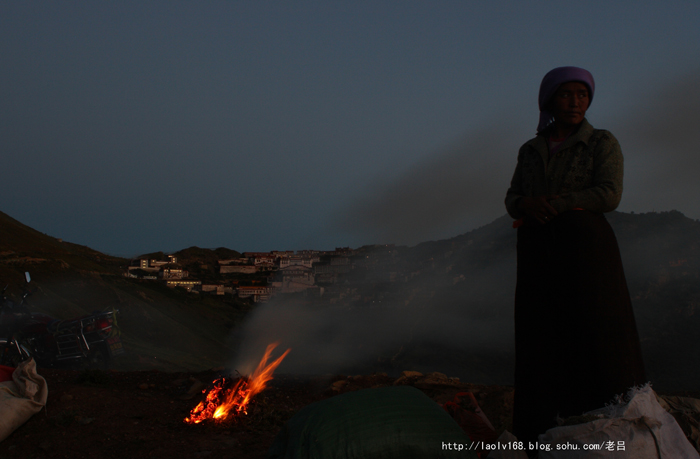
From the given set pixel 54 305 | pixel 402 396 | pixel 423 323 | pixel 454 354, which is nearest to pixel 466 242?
pixel 423 323

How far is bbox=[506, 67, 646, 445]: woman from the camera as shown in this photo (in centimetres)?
221

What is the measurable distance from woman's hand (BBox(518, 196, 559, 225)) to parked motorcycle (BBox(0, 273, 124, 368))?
29.8 feet

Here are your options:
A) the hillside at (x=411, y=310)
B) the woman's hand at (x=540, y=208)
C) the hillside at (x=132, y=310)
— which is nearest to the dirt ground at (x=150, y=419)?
the woman's hand at (x=540, y=208)

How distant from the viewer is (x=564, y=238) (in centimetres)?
234

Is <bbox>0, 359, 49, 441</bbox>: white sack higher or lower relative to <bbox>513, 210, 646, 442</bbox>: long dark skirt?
lower

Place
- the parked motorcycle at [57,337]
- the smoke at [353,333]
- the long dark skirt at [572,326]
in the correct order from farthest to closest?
the smoke at [353,333] → the parked motorcycle at [57,337] → the long dark skirt at [572,326]

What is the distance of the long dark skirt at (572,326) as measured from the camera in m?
2.18

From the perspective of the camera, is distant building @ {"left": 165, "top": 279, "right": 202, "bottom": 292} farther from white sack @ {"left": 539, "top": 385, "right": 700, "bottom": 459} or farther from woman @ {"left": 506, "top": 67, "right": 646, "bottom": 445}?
white sack @ {"left": 539, "top": 385, "right": 700, "bottom": 459}

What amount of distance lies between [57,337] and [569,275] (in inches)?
398

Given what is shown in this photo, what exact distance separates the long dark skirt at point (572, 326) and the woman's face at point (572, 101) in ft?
1.97

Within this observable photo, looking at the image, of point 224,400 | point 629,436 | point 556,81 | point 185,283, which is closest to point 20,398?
point 224,400

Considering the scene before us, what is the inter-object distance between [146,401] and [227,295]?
40.8 metres

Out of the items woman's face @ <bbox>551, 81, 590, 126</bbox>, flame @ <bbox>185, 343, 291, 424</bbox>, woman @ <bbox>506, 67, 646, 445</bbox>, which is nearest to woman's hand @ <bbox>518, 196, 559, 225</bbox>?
woman @ <bbox>506, 67, 646, 445</bbox>

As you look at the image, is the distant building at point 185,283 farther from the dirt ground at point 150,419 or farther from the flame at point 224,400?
the flame at point 224,400
